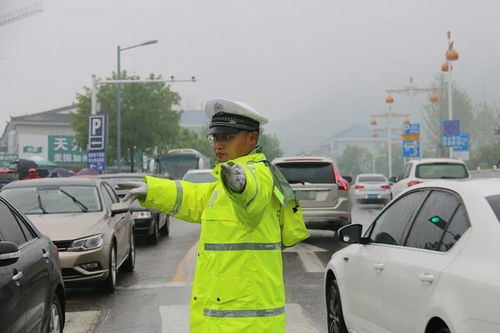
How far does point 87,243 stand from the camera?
8.24m

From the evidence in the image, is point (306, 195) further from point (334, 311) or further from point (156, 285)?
point (334, 311)

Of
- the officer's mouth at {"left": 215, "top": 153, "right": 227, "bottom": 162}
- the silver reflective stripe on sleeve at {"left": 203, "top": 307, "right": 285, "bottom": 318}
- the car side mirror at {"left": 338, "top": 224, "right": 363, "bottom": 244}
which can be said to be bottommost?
the silver reflective stripe on sleeve at {"left": 203, "top": 307, "right": 285, "bottom": 318}

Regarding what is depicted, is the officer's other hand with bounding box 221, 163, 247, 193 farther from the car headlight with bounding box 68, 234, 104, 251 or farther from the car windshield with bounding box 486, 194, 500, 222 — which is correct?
the car headlight with bounding box 68, 234, 104, 251

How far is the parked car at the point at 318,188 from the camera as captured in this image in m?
14.1

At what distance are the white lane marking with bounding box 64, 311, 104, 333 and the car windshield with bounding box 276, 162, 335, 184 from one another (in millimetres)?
7447

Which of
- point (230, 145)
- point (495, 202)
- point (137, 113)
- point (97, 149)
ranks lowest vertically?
point (495, 202)

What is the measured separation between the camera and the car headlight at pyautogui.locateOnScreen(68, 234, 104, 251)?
321 inches

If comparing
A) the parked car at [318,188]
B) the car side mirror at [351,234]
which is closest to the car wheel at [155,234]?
the parked car at [318,188]

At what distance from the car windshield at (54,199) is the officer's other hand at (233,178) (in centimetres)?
696

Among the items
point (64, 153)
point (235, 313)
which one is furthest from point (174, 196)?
point (64, 153)

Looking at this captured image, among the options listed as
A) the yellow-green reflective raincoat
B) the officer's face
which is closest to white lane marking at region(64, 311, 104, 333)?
the yellow-green reflective raincoat

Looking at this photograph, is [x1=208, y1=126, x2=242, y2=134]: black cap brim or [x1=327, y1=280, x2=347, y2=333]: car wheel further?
[x1=327, y1=280, x2=347, y2=333]: car wheel

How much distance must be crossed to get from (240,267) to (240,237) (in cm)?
13

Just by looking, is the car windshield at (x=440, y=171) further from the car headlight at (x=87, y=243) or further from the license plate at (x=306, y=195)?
the car headlight at (x=87, y=243)
